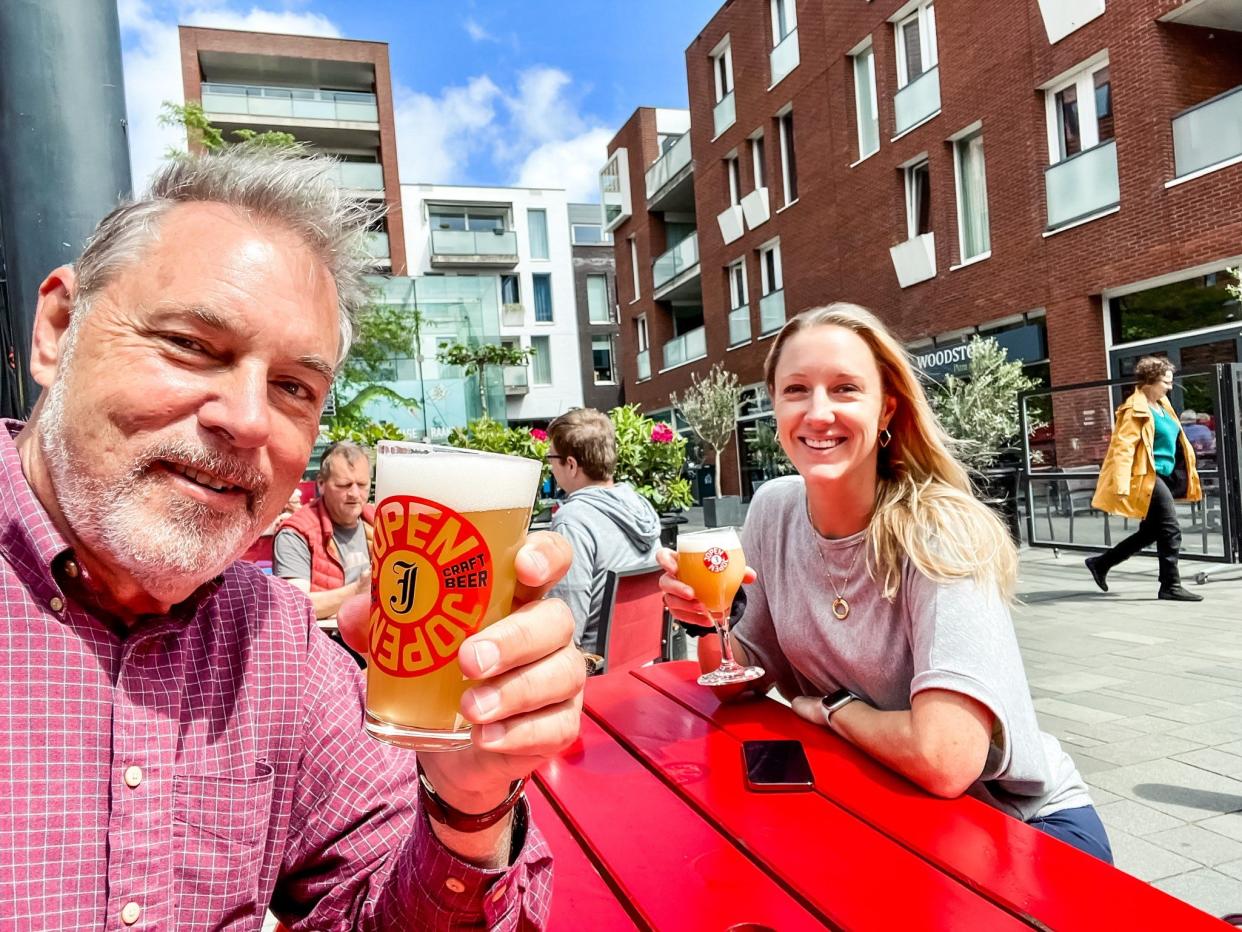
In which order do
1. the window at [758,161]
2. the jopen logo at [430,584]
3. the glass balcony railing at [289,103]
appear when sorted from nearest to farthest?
the jopen logo at [430,584] → the window at [758,161] → the glass balcony railing at [289,103]

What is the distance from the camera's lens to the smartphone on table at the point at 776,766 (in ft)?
4.79

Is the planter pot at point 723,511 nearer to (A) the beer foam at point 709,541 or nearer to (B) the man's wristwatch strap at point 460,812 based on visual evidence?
(A) the beer foam at point 709,541

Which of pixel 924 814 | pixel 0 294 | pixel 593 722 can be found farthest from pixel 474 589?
pixel 0 294

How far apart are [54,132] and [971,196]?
15.2m

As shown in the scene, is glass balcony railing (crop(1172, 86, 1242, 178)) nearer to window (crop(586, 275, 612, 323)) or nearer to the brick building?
the brick building

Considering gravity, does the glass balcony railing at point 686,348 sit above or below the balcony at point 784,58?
below

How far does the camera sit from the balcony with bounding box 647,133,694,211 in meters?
23.9

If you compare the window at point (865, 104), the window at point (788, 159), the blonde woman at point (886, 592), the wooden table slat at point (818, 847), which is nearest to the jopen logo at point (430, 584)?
the wooden table slat at point (818, 847)

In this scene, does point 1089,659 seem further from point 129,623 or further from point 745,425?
point 745,425

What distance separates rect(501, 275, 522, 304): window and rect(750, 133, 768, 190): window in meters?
17.3

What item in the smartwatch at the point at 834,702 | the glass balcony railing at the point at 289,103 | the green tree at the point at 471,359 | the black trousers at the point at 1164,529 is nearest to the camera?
the smartwatch at the point at 834,702

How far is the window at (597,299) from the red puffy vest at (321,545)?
33.8 m

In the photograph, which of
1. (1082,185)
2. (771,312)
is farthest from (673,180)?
(1082,185)

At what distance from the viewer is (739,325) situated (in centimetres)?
2150
